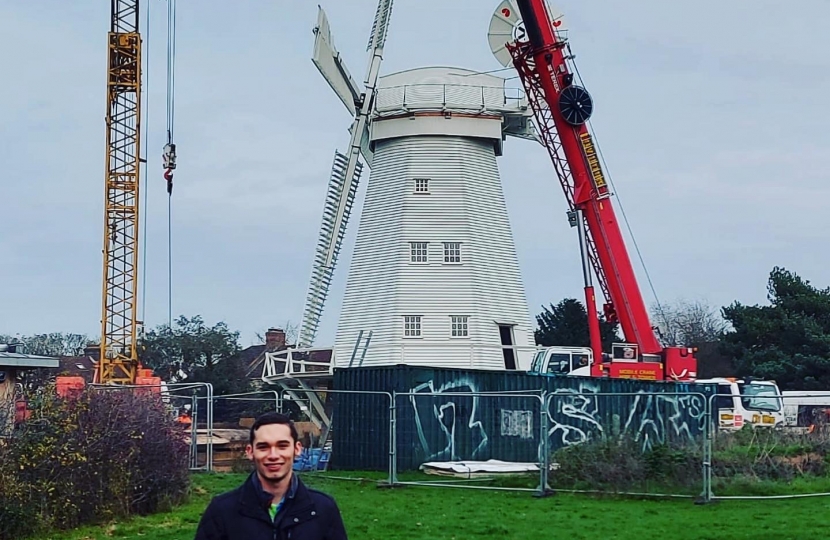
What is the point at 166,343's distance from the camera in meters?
71.1

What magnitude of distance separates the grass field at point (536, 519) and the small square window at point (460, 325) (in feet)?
53.9

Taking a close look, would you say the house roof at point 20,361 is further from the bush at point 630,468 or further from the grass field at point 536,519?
the bush at point 630,468

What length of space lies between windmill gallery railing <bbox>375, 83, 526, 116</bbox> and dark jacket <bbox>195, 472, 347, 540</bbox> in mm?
32861

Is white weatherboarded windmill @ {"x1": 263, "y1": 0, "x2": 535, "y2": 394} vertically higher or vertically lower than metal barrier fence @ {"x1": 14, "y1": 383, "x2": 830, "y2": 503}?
higher

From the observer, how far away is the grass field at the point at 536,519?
1561 cm

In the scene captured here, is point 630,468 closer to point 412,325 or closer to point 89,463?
point 89,463

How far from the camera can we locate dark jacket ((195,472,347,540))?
5891 mm

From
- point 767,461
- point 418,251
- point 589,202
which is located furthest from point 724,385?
point 767,461

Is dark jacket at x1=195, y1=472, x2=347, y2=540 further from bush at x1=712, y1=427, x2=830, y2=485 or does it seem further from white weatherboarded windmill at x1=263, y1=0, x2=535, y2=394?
white weatherboarded windmill at x1=263, y1=0, x2=535, y2=394

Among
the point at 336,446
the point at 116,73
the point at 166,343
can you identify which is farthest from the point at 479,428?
the point at 166,343

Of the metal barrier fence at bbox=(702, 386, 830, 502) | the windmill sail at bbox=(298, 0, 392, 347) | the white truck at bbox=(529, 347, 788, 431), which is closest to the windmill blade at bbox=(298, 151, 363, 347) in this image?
the windmill sail at bbox=(298, 0, 392, 347)

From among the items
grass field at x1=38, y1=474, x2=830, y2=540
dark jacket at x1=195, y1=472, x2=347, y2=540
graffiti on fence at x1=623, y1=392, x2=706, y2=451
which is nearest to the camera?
dark jacket at x1=195, y1=472, x2=347, y2=540

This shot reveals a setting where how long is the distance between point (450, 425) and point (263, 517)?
2079 cm

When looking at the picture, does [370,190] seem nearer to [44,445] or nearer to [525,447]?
[525,447]
